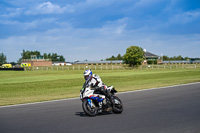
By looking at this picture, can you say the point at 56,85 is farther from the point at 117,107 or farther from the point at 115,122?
the point at 115,122

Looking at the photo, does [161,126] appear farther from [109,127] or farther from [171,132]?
[109,127]

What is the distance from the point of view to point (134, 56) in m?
102

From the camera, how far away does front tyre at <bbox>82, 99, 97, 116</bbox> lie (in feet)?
28.8

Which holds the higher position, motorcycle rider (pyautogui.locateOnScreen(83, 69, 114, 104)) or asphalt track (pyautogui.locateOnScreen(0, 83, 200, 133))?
motorcycle rider (pyautogui.locateOnScreen(83, 69, 114, 104))

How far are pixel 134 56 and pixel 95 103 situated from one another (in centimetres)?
9401

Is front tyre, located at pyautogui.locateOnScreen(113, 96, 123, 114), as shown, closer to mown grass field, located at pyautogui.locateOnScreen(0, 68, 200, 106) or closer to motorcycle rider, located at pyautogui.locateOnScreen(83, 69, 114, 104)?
motorcycle rider, located at pyautogui.locateOnScreen(83, 69, 114, 104)

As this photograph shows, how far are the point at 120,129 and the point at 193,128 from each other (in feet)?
6.28

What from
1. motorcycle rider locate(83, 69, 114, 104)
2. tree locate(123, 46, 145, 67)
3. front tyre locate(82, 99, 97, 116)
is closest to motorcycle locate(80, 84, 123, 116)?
front tyre locate(82, 99, 97, 116)

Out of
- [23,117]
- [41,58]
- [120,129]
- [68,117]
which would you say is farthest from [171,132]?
[41,58]

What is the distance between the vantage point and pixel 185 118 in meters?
8.28

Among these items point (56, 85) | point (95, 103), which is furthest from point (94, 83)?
point (56, 85)

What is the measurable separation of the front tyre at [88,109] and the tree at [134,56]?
3674 inches

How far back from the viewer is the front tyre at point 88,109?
8.78m

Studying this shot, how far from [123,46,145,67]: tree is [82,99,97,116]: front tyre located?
93324 millimetres
